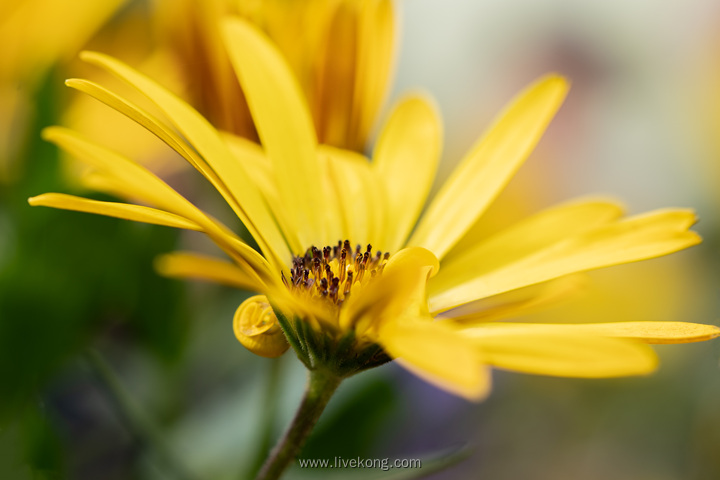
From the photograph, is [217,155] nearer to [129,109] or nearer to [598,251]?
[129,109]

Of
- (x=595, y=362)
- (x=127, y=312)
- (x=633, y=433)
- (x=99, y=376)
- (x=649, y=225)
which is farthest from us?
(x=633, y=433)

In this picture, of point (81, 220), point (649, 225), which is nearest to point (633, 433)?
point (649, 225)

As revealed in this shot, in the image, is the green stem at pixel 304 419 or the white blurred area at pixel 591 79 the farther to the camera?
the white blurred area at pixel 591 79

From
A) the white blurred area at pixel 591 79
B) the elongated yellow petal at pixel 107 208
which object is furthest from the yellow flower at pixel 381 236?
the white blurred area at pixel 591 79

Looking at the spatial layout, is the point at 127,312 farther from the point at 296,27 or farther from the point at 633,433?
the point at 633,433

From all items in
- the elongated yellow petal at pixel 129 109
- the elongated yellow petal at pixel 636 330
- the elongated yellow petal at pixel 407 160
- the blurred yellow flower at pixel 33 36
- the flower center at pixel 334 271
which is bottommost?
the blurred yellow flower at pixel 33 36

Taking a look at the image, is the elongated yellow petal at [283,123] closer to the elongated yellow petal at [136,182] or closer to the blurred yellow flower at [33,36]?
the elongated yellow petal at [136,182]

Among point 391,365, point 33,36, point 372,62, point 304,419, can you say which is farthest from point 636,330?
point 33,36
